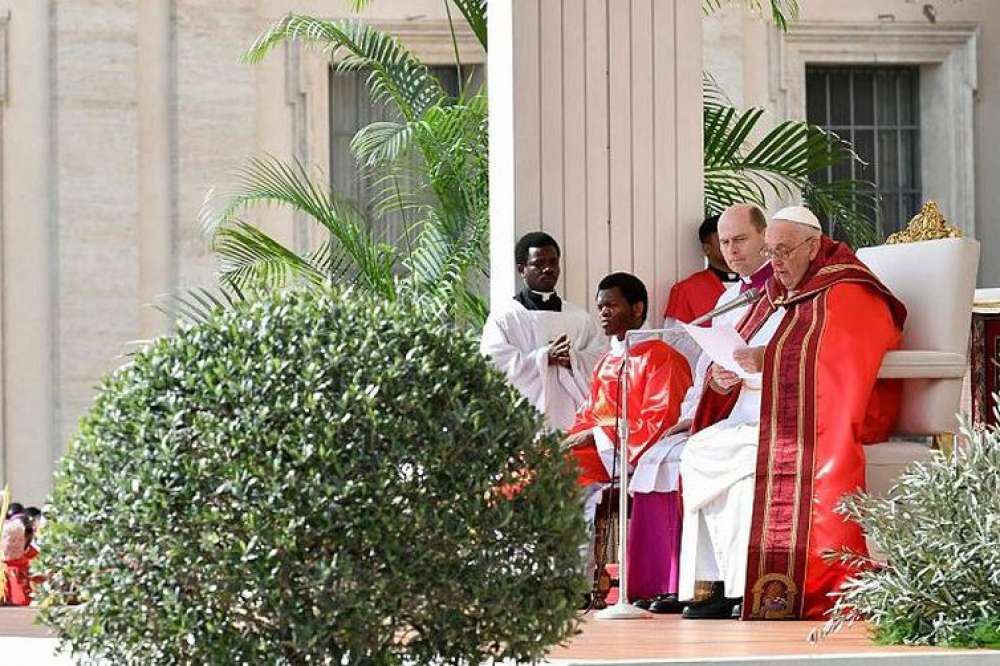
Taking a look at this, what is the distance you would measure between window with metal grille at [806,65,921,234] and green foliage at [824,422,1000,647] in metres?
11.0

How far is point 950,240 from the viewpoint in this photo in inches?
339

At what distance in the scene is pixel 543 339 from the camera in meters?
9.74

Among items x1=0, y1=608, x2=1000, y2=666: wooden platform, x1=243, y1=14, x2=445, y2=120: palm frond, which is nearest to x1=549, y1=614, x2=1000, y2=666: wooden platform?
x1=0, y1=608, x2=1000, y2=666: wooden platform

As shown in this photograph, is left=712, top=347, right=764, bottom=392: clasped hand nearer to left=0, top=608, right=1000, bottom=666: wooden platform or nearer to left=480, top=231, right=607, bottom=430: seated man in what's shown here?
left=0, top=608, right=1000, bottom=666: wooden platform

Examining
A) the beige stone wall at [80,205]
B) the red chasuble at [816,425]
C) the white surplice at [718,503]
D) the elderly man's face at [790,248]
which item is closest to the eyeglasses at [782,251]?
the elderly man's face at [790,248]

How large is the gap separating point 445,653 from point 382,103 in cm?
1200

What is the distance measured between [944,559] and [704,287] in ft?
10.7

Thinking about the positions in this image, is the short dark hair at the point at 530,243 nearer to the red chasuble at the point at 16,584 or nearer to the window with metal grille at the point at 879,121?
the red chasuble at the point at 16,584

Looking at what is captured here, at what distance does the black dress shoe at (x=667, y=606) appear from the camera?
8.66m

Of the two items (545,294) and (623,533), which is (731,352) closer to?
(623,533)

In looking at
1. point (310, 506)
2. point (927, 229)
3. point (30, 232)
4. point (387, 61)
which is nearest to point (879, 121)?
point (387, 61)

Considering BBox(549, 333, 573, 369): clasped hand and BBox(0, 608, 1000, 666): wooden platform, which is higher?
BBox(549, 333, 573, 369): clasped hand

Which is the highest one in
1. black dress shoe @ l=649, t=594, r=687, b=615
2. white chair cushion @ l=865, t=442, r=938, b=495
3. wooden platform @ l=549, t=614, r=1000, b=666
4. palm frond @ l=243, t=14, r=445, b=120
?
palm frond @ l=243, t=14, r=445, b=120

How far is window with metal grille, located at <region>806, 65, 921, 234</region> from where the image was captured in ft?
58.3
